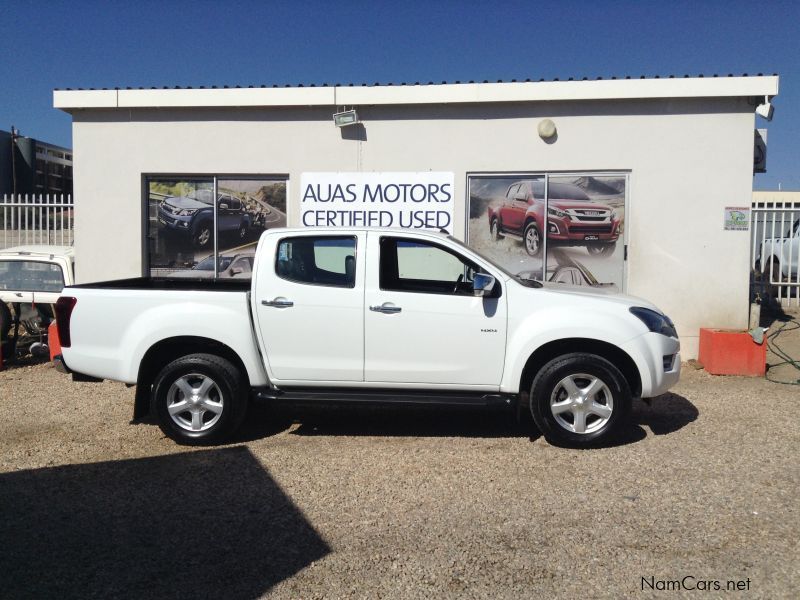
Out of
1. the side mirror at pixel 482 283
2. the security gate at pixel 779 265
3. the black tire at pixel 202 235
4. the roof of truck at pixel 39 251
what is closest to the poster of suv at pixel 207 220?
the black tire at pixel 202 235

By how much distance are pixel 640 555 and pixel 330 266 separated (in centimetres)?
352

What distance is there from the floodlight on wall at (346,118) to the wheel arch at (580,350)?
5563mm

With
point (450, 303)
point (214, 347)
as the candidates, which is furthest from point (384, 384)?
point (214, 347)

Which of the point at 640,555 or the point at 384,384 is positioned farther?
the point at 384,384

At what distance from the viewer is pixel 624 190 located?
34.3 feet

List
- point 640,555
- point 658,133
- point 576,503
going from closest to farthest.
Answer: point 640,555
point 576,503
point 658,133

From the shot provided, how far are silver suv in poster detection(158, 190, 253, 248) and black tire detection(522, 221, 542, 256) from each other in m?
4.06

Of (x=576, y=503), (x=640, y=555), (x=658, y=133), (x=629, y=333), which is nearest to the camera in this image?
(x=640, y=555)

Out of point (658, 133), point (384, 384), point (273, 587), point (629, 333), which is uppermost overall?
point (658, 133)

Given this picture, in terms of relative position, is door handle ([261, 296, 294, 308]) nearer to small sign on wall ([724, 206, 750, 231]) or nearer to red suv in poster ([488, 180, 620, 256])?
red suv in poster ([488, 180, 620, 256])

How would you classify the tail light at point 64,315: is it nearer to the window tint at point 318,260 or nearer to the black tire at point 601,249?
the window tint at point 318,260

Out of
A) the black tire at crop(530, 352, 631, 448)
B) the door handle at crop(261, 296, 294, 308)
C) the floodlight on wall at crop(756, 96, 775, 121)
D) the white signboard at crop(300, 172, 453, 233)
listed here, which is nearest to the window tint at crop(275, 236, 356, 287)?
the door handle at crop(261, 296, 294, 308)

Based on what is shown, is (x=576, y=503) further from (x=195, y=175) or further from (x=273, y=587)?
(x=195, y=175)

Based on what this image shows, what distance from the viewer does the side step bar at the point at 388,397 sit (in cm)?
620
